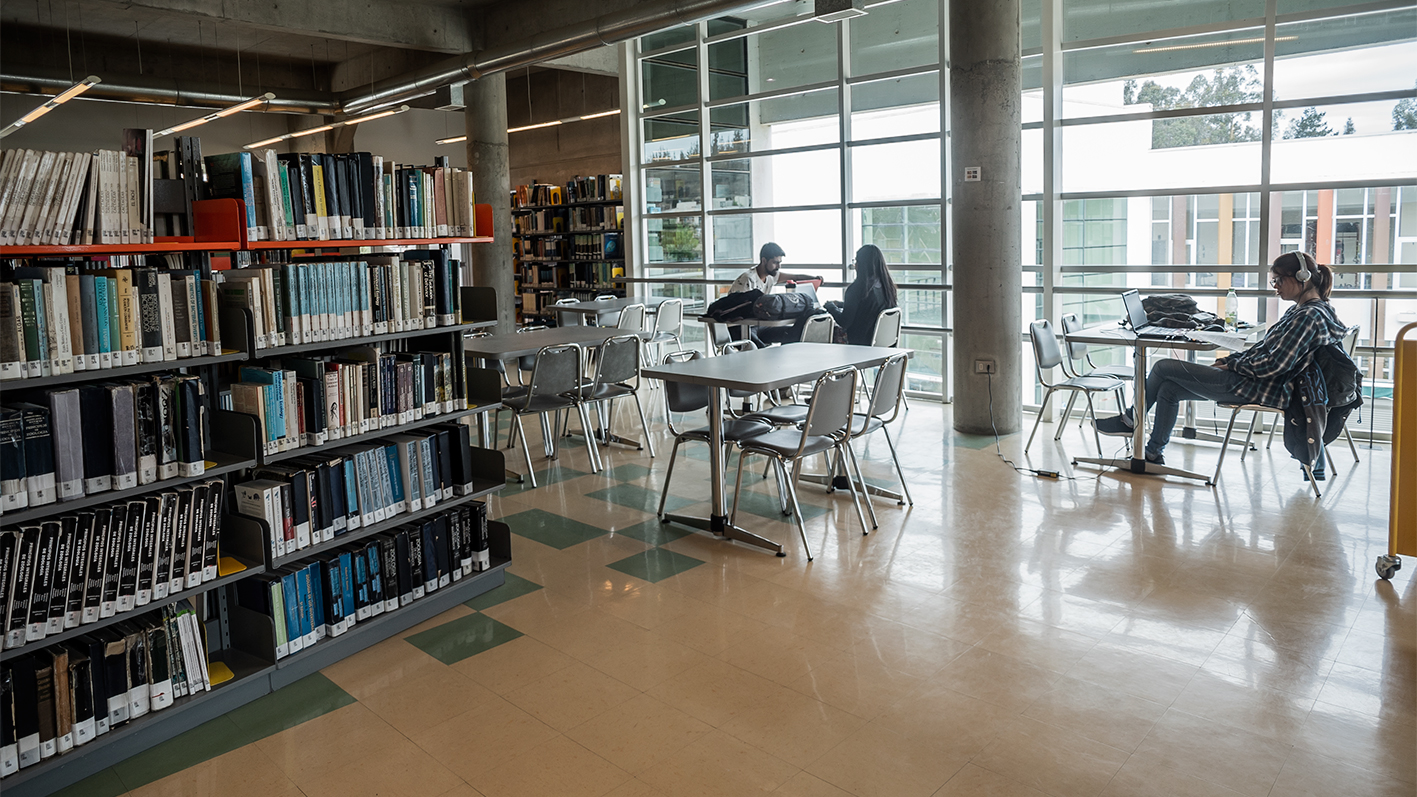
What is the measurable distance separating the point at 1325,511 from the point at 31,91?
13.7 meters

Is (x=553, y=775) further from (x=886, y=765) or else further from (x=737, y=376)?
(x=737, y=376)

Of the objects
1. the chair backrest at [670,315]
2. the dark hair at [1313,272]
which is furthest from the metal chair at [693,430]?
the chair backrest at [670,315]

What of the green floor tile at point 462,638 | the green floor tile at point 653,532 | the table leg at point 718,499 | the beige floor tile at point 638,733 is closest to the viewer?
the beige floor tile at point 638,733

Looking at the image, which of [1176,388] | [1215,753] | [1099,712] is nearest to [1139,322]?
[1176,388]

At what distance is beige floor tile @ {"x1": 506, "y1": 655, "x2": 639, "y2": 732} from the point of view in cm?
299

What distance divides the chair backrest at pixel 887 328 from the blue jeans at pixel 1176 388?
1.86m

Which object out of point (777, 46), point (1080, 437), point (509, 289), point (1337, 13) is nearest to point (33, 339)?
point (1080, 437)

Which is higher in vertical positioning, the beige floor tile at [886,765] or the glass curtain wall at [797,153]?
the glass curtain wall at [797,153]

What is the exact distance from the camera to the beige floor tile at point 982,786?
249 centimetres

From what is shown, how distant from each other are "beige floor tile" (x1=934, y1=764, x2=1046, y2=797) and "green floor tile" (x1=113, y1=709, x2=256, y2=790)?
82.7 inches

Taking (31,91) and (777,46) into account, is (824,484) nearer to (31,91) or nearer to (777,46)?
(777,46)

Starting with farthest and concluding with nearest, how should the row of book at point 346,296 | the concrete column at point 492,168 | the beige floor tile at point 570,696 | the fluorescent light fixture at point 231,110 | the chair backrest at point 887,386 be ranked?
the concrete column at point 492,168 → the fluorescent light fixture at point 231,110 → the chair backrest at point 887,386 → the row of book at point 346,296 → the beige floor tile at point 570,696

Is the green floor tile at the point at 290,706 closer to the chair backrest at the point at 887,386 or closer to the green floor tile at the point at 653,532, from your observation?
the green floor tile at the point at 653,532

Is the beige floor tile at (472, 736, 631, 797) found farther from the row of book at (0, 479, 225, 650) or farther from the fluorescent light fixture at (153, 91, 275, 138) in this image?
the fluorescent light fixture at (153, 91, 275, 138)
